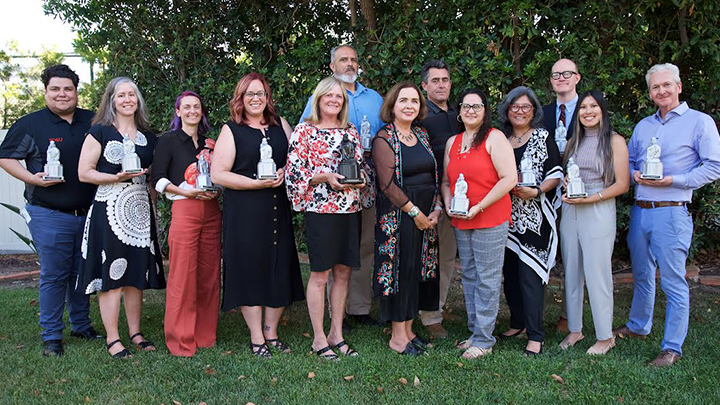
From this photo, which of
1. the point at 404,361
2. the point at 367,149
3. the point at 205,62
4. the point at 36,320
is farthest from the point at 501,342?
the point at 205,62

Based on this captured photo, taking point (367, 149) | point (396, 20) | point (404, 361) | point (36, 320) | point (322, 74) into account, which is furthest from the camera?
point (322, 74)

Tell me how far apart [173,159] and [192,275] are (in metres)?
0.95

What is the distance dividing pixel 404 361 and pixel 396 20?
3.87 metres

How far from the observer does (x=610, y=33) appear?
5.70 metres

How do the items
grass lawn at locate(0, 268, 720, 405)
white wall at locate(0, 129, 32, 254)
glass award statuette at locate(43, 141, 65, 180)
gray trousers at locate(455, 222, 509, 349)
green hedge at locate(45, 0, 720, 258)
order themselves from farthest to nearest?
white wall at locate(0, 129, 32, 254)
green hedge at locate(45, 0, 720, 258)
glass award statuette at locate(43, 141, 65, 180)
gray trousers at locate(455, 222, 509, 349)
grass lawn at locate(0, 268, 720, 405)

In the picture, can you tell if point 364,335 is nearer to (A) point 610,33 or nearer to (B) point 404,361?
(B) point 404,361

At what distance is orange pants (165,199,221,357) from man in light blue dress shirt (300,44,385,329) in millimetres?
1264

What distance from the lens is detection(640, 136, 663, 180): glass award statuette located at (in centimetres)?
397

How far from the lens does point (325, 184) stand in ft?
13.6

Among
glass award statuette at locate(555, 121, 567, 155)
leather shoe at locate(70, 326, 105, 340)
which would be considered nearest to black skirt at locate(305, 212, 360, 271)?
glass award statuette at locate(555, 121, 567, 155)

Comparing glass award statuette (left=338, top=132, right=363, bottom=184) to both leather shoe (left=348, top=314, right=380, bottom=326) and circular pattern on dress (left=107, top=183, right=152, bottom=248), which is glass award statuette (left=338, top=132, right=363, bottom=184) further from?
leather shoe (left=348, top=314, right=380, bottom=326)

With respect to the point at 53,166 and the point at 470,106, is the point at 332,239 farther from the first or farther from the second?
the point at 53,166

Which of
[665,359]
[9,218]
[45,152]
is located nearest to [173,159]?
[45,152]

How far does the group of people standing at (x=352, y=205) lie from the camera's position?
13.6 feet
